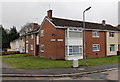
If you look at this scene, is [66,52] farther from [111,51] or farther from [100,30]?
[111,51]

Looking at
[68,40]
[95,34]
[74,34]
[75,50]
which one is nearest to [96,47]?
[95,34]

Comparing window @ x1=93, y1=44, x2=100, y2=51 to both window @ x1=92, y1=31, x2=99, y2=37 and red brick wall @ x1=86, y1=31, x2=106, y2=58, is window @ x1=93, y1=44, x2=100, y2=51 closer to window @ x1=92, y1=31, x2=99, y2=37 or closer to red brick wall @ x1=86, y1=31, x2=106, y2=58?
red brick wall @ x1=86, y1=31, x2=106, y2=58

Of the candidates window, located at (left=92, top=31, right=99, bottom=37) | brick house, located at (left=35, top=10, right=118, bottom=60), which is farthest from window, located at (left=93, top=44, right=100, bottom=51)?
window, located at (left=92, top=31, right=99, bottom=37)

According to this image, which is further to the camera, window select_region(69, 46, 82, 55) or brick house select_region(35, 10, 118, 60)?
window select_region(69, 46, 82, 55)

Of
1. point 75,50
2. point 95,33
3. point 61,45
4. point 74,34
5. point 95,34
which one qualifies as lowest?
point 75,50

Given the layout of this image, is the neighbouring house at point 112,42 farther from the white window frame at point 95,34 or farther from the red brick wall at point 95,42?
the white window frame at point 95,34

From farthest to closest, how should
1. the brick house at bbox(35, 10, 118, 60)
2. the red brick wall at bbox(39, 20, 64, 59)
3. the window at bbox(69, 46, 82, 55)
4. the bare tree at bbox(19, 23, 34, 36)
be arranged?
the bare tree at bbox(19, 23, 34, 36) → the window at bbox(69, 46, 82, 55) → the brick house at bbox(35, 10, 118, 60) → the red brick wall at bbox(39, 20, 64, 59)

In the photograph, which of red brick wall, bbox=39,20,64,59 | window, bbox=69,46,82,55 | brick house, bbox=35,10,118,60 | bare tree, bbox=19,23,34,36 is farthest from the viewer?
bare tree, bbox=19,23,34,36

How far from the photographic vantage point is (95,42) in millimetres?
25266

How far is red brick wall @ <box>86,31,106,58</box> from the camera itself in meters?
24.1

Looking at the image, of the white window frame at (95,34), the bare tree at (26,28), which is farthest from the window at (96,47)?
the bare tree at (26,28)

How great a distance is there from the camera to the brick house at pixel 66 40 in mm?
21125

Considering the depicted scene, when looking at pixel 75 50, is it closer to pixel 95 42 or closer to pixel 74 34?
pixel 74 34

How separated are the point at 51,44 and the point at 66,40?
252 cm
